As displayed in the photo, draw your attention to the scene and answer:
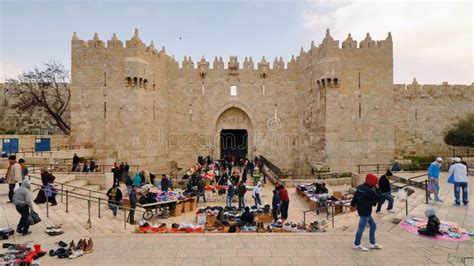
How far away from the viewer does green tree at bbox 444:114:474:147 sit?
20.8 m

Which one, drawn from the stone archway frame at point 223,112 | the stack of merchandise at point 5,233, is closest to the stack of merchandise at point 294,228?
the stack of merchandise at point 5,233

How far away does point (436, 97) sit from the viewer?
2261 centimetres

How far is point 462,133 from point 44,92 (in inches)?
1193

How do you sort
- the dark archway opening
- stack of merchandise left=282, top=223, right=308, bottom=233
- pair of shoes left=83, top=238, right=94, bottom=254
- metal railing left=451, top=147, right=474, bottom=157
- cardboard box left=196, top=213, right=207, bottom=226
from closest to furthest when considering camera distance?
pair of shoes left=83, top=238, right=94, bottom=254 < stack of merchandise left=282, top=223, right=308, bottom=233 < cardboard box left=196, top=213, right=207, bottom=226 < metal railing left=451, top=147, right=474, bottom=157 < the dark archway opening

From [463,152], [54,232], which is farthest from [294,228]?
[463,152]

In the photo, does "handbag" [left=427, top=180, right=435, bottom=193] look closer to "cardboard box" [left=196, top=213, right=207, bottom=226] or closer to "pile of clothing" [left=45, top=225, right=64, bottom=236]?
"cardboard box" [left=196, top=213, right=207, bottom=226]

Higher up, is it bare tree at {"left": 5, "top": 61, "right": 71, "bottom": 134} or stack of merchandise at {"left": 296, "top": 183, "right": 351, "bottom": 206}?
bare tree at {"left": 5, "top": 61, "right": 71, "bottom": 134}

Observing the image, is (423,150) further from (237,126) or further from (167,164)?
(167,164)

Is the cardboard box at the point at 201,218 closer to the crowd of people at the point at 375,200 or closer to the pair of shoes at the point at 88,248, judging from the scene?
the pair of shoes at the point at 88,248

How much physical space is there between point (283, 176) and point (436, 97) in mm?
13702

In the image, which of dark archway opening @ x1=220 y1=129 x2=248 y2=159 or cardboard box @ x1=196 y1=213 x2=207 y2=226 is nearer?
cardboard box @ x1=196 y1=213 x2=207 y2=226

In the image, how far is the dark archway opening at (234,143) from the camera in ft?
86.7

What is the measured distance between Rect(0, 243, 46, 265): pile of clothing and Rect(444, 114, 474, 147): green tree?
24301 millimetres

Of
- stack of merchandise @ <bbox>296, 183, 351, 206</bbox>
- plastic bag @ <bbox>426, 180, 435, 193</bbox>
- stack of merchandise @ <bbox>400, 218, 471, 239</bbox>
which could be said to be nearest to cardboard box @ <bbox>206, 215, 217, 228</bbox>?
stack of merchandise @ <bbox>296, 183, 351, 206</bbox>
